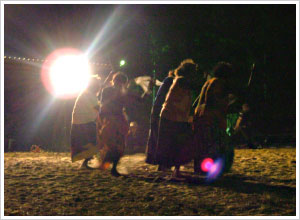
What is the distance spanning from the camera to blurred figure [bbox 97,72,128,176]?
677 centimetres

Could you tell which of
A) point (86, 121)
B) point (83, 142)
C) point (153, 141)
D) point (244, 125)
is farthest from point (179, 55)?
point (153, 141)

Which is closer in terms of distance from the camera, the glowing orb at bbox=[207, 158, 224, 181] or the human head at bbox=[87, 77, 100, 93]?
the glowing orb at bbox=[207, 158, 224, 181]

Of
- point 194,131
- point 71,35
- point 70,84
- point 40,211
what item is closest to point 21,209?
point 40,211

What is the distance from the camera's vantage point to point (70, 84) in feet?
44.1

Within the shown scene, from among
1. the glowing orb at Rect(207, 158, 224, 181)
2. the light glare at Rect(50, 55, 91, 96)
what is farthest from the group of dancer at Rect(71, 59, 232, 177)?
the light glare at Rect(50, 55, 91, 96)

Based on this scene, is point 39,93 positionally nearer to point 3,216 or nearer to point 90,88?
point 90,88

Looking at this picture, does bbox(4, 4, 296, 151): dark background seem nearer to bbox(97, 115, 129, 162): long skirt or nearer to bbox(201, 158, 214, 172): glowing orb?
bbox(97, 115, 129, 162): long skirt

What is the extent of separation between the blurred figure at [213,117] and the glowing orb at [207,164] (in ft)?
0.17

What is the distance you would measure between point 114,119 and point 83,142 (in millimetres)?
1110

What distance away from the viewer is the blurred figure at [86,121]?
7.57 meters

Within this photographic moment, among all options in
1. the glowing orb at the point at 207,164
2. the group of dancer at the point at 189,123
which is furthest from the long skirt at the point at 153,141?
the glowing orb at the point at 207,164

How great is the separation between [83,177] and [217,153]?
2.28 m

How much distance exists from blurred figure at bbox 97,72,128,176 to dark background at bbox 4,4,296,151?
614 cm

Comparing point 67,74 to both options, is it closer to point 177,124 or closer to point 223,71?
point 177,124
